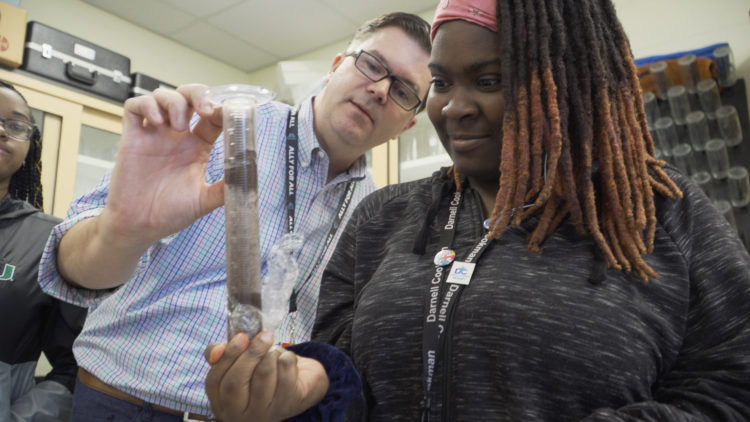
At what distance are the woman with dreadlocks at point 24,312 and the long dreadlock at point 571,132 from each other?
1467 mm

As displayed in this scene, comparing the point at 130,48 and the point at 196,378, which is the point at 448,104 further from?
the point at 130,48

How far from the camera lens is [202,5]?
11.4 ft

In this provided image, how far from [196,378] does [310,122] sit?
0.65 m

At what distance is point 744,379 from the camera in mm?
667

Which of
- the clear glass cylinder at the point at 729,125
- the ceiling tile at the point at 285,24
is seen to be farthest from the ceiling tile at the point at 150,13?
the clear glass cylinder at the point at 729,125

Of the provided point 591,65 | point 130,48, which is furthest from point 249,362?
point 130,48

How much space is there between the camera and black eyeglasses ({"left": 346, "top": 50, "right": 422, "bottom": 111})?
1.42 m

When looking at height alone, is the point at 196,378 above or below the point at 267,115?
below

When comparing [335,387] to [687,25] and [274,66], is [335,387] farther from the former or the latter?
[274,66]

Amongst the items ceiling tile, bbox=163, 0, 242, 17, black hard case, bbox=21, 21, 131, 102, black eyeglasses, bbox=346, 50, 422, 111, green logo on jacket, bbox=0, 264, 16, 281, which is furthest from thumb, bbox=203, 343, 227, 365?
ceiling tile, bbox=163, 0, 242, 17

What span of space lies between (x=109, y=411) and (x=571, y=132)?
3.41 feet

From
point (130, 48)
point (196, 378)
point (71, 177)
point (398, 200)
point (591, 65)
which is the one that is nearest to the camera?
point (591, 65)

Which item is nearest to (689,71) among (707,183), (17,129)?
(707,183)

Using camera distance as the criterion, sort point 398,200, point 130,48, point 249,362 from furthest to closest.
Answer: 1. point 130,48
2. point 398,200
3. point 249,362
